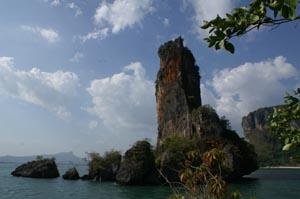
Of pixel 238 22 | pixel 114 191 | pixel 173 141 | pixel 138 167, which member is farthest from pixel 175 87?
pixel 238 22

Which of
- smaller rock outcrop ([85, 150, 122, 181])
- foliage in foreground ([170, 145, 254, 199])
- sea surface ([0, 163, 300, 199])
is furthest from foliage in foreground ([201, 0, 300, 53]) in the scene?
smaller rock outcrop ([85, 150, 122, 181])

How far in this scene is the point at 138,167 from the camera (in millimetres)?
75812

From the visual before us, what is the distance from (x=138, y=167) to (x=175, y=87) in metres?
37.8

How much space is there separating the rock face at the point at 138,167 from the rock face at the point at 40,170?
1017 inches

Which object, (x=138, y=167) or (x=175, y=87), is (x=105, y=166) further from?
(x=175, y=87)

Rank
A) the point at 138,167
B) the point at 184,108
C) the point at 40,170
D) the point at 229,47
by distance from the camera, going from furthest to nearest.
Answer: the point at 184,108 → the point at 40,170 → the point at 138,167 → the point at 229,47

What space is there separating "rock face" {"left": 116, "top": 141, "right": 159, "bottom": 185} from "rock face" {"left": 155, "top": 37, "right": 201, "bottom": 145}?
27248mm

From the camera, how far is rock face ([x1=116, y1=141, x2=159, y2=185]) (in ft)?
246

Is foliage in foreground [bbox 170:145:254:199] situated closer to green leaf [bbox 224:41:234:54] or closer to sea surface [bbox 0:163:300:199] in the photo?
green leaf [bbox 224:41:234:54]

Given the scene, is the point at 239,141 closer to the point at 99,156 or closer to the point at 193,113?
the point at 193,113

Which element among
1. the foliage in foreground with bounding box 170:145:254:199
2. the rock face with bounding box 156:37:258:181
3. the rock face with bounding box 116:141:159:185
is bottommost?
the foliage in foreground with bounding box 170:145:254:199

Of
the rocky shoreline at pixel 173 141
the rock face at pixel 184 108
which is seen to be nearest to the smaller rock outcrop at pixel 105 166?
the rocky shoreline at pixel 173 141

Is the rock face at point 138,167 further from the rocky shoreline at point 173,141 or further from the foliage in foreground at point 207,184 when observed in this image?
the foliage in foreground at point 207,184

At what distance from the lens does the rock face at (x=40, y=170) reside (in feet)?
321
